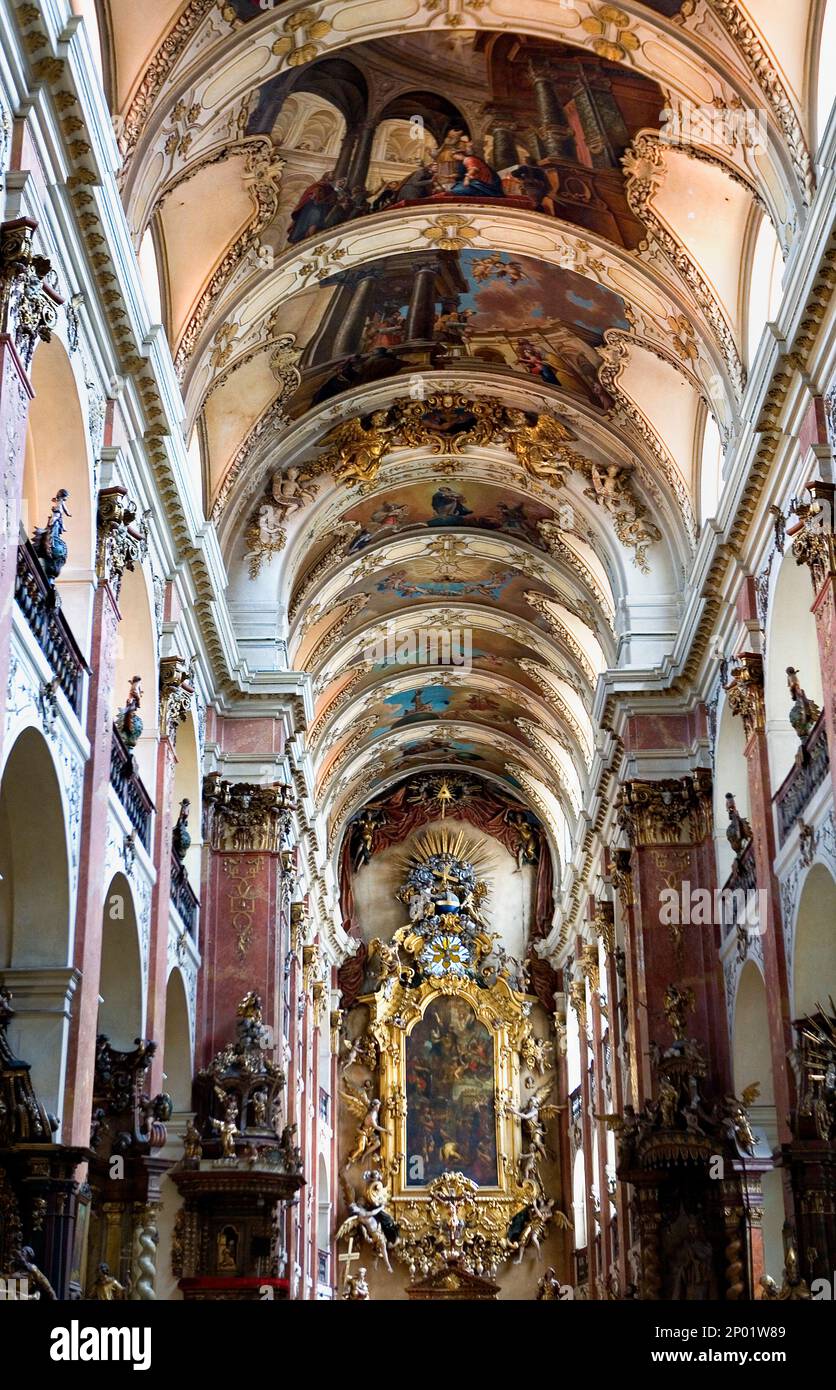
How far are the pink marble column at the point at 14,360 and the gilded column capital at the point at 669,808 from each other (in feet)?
45.9

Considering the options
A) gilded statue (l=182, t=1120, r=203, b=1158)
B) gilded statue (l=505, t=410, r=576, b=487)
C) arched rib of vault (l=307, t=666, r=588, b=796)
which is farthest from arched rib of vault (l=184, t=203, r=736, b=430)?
arched rib of vault (l=307, t=666, r=588, b=796)

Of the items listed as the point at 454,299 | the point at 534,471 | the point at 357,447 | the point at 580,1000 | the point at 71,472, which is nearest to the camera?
the point at 71,472

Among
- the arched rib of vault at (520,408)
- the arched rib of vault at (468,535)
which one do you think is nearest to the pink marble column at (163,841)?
the arched rib of vault at (520,408)

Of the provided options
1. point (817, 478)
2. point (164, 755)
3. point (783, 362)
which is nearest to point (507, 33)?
point (783, 362)

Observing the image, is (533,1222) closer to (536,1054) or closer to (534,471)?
(536,1054)

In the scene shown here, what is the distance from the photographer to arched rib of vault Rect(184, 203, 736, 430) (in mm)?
20625

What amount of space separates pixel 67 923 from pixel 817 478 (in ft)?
27.6

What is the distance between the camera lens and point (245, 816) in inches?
969

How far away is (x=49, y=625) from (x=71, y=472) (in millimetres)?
2403

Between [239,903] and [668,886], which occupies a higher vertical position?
[668,886]

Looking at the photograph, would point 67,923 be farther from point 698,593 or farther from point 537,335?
point 537,335

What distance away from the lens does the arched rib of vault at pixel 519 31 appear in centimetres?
1666

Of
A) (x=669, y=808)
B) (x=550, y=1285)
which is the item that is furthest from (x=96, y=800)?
(x=550, y=1285)

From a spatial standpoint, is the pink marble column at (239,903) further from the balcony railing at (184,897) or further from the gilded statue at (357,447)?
the gilded statue at (357,447)
